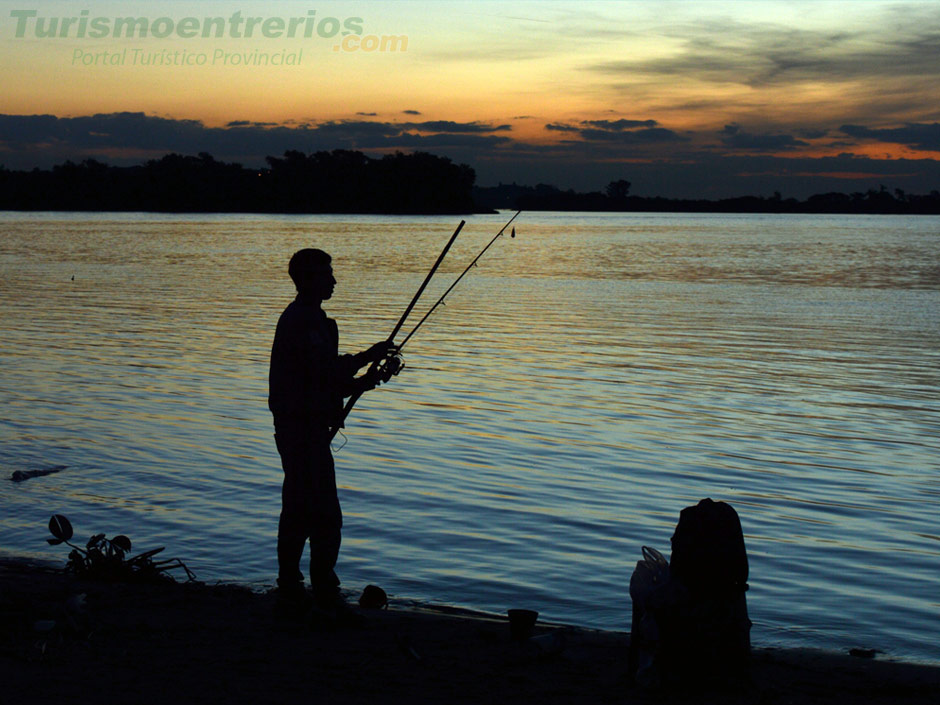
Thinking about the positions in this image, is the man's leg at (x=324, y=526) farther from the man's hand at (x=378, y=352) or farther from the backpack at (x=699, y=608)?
the backpack at (x=699, y=608)

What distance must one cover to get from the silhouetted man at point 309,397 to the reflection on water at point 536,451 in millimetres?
1422

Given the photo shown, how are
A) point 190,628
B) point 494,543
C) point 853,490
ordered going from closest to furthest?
point 190,628
point 494,543
point 853,490

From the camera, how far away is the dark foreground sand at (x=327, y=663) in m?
4.42

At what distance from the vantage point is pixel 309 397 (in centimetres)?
520

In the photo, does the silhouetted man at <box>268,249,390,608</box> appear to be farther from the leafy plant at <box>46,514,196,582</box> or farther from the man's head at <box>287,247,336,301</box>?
the leafy plant at <box>46,514,196,582</box>

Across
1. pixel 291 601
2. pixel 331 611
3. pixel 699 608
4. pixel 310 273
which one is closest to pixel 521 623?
pixel 331 611

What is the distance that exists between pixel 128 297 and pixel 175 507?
2261 centimetres

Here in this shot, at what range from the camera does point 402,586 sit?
6.63 meters

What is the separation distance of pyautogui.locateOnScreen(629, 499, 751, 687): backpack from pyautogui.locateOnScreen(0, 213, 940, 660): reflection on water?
146 cm

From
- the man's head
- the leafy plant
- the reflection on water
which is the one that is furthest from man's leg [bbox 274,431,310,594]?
the reflection on water

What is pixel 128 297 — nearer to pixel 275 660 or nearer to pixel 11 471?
pixel 11 471

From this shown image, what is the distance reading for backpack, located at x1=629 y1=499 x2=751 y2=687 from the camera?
4355 millimetres

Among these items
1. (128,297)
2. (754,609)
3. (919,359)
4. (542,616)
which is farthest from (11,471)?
(128,297)

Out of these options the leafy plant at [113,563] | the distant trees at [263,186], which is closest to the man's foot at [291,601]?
the leafy plant at [113,563]
